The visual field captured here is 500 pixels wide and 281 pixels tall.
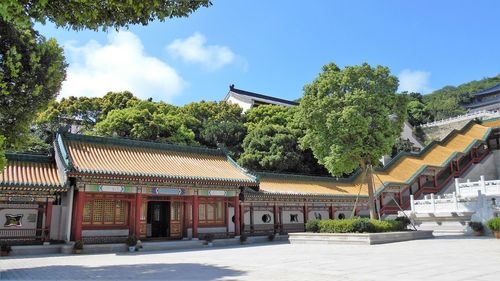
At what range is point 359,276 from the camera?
28.1 ft

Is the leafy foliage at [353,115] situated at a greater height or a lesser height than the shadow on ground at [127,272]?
greater

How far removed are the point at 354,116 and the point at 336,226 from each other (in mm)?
5775

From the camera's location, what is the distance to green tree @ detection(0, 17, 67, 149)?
9.60 m

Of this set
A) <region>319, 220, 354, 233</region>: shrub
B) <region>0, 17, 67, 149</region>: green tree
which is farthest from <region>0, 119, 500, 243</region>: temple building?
<region>0, 17, 67, 149</region>: green tree

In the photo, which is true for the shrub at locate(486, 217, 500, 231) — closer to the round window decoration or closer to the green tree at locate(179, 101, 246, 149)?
the round window decoration

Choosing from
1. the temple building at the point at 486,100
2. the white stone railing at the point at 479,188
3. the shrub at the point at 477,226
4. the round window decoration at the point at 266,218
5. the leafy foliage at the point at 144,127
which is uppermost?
the temple building at the point at 486,100

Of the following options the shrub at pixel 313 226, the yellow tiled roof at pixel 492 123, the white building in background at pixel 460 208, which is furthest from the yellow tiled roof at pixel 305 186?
the yellow tiled roof at pixel 492 123

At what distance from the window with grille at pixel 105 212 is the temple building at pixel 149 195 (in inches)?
1.9

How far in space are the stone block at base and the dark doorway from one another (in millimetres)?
7010

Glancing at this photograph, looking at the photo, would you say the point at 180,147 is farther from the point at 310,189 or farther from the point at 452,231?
the point at 452,231

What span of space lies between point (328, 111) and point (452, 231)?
11.7 metres

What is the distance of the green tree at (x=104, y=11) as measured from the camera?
24.5 ft

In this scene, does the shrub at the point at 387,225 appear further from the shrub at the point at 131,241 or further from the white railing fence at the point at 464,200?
the shrub at the point at 131,241

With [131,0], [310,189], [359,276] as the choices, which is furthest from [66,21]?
[310,189]
